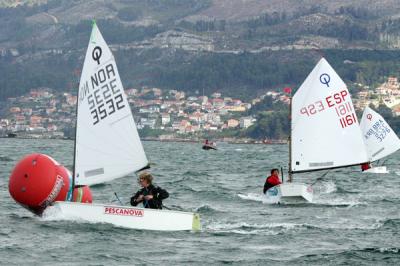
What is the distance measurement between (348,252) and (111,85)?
8.20 meters

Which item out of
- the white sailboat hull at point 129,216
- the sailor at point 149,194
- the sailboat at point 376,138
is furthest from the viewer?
the sailboat at point 376,138

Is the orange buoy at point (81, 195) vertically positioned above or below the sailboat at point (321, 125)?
below

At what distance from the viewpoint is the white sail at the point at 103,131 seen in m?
34.4

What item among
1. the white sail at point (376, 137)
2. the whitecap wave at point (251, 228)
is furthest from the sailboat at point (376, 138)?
the whitecap wave at point (251, 228)

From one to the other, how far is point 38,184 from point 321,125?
59.6 feet

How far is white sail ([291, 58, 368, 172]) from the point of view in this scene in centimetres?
4972

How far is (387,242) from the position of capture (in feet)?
113

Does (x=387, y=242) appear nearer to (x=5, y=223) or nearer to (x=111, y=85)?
(x=111, y=85)

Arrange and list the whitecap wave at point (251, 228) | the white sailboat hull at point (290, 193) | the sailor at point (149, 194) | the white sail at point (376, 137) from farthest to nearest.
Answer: the white sail at point (376, 137)
the white sailboat hull at point (290, 193)
the whitecap wave at point (251, 228)
the sailor at point (149, 194)

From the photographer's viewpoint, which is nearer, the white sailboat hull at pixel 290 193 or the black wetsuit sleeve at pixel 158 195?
the black wetsuit sleeve at pixel 158 195

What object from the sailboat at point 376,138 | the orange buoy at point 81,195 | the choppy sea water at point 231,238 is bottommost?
the choppy sea water at point 231,238

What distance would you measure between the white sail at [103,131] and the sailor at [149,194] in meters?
0.70

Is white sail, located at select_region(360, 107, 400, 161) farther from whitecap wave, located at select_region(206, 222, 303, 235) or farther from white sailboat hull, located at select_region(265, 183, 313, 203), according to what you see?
whitecap wave, located at select_region(206, 222, 303, 235)

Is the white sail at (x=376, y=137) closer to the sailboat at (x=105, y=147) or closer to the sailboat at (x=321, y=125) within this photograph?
the sailboat at (x=321, y=125)
